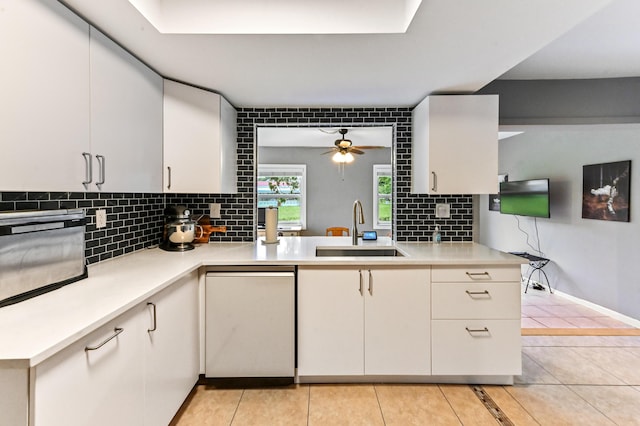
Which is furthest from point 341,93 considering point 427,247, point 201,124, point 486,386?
point 486,386

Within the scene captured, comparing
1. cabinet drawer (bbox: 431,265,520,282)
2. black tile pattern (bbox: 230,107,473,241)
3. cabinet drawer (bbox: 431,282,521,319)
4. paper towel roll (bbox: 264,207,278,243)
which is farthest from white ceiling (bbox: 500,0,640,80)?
paper towel roll (bbox: 264,207,278,243)

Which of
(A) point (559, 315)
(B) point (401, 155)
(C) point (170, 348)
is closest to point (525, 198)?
(A) point (559, 315)

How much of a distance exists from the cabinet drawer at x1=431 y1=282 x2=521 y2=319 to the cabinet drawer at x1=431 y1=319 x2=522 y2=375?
0.04 metres

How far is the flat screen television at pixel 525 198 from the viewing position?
471cm

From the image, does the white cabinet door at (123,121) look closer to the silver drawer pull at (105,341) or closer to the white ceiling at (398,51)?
the white ceiling at (398,51)

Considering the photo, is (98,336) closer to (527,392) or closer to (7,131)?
(7,131)

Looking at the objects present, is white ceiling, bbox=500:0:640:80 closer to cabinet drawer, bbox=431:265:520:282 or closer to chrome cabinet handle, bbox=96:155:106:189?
cabinet drawer, bbox=431:265:520:282

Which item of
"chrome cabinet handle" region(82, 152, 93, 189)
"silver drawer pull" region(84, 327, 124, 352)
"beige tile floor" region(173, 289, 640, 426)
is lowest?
"beige tile floor" region(173, 289, 640, 426)

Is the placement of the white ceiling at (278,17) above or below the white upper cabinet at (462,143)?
above

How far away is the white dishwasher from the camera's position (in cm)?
208

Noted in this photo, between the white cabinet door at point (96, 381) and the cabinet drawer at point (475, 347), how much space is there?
65.1 inches

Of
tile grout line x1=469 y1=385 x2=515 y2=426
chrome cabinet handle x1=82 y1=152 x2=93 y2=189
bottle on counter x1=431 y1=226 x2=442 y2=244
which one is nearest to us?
chrome cabinet handle x1=82 y1=152 x2=93 y2=189

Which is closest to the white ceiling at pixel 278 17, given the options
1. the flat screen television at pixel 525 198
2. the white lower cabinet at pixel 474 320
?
the white lower cabinet at pixel 474 320

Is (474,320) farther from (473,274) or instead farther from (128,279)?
(128,279)
